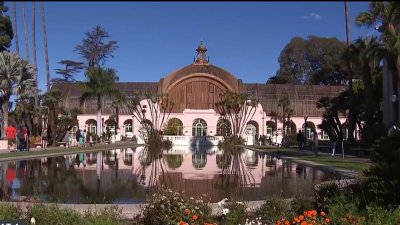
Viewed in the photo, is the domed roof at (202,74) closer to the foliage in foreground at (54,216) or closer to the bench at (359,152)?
the bench at (359,152)

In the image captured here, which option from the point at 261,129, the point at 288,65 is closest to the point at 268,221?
the point at 261,129

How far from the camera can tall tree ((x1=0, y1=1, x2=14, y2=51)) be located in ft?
143

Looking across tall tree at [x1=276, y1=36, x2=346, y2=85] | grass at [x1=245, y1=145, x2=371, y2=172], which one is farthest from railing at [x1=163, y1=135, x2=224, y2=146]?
tall tree at [x1=276, y1=36, x2=346, y2=85]

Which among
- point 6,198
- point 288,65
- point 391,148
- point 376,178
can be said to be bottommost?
point 6,198

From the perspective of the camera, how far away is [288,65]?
307 feet

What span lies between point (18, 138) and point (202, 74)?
3550cm

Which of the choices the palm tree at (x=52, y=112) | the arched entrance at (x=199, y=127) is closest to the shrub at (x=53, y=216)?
the palm tree at (x=52, y=112)

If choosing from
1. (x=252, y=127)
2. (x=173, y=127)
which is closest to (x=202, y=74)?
(x=252, y=127)

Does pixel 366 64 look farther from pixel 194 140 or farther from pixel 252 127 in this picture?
pixel 252 127

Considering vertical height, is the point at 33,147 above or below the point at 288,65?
below

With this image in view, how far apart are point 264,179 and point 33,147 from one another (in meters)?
26.3

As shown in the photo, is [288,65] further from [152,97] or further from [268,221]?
[268,221]

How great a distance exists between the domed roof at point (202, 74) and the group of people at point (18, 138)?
3211 centimetres

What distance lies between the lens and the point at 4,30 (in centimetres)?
4459
